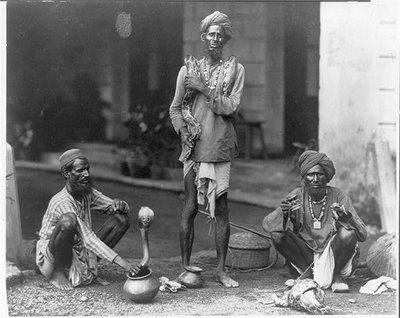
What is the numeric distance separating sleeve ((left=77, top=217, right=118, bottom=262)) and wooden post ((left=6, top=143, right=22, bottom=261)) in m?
0.71

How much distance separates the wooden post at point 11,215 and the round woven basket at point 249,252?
77.2 inches

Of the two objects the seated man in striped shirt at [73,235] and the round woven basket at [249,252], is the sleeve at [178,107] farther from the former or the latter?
the round woven basket at [249,252]

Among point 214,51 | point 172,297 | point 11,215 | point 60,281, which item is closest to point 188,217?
point 172,297

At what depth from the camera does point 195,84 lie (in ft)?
19.3

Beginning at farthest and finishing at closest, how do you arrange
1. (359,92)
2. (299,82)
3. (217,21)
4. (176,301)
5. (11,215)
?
(299,82) < (359,92) < (11,215) < (217,21) < (176,301)

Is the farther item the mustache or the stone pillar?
the stone pillar

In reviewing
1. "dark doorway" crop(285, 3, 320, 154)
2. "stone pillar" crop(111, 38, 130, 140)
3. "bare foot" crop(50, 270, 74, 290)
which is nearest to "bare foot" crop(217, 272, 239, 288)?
"bare foot" crop(50, 270, 74, 290)

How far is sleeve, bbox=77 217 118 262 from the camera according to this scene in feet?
18.6

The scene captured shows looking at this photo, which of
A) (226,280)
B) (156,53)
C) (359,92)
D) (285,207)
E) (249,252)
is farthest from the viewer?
(156,53)

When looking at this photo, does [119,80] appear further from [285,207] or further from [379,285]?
[379,285]

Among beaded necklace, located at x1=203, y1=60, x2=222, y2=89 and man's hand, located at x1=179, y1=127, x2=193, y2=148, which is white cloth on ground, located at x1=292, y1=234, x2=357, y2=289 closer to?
man's hand, located at x1=179, y1=127, x2=193, y2=148

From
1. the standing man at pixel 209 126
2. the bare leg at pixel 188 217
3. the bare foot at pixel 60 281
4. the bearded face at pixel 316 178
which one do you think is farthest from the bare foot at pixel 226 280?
the bare foot at pixel 60 281

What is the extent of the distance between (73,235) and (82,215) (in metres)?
0.27

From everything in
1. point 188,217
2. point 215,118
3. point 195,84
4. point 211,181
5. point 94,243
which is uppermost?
point 195,84
